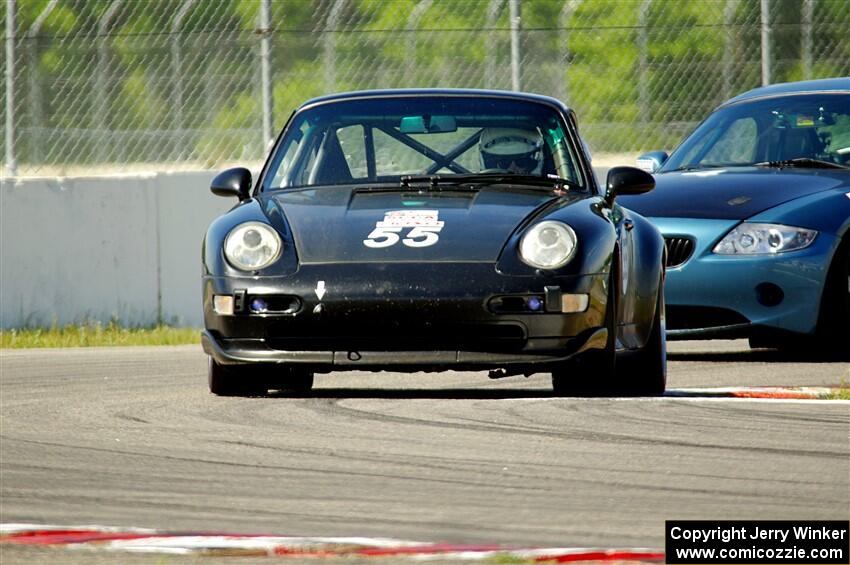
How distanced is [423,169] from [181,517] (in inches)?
122

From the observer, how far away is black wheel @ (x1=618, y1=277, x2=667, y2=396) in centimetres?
794

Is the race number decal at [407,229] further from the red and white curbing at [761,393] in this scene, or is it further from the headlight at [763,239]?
the headlight at [763,239]

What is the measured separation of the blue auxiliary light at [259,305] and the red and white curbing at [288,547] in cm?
211

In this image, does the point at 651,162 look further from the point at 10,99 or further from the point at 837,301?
the point at 10,99

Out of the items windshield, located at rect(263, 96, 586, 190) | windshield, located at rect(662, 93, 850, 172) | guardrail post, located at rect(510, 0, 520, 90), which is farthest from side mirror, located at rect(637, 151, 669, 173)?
guardrail post, located at rect(510, 0, 520, 90)

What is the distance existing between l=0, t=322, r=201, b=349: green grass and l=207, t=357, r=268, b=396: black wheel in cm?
496

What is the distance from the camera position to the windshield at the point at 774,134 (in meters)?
10.5

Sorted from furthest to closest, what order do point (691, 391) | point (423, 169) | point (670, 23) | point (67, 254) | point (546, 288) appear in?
point (670, 23)
point (67, 254)
point (691, 391)
point (423, 169)
point (546, 288)

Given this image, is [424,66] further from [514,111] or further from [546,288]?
[546,288]

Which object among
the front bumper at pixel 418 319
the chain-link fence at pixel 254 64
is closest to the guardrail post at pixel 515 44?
the chain-link fence at pixel 254 64

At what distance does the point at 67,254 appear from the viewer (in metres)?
13.1

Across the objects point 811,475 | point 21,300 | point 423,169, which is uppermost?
point 423,169

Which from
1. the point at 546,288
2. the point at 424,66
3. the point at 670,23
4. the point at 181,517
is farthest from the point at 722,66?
the point at 181,517

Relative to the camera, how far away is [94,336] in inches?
507
